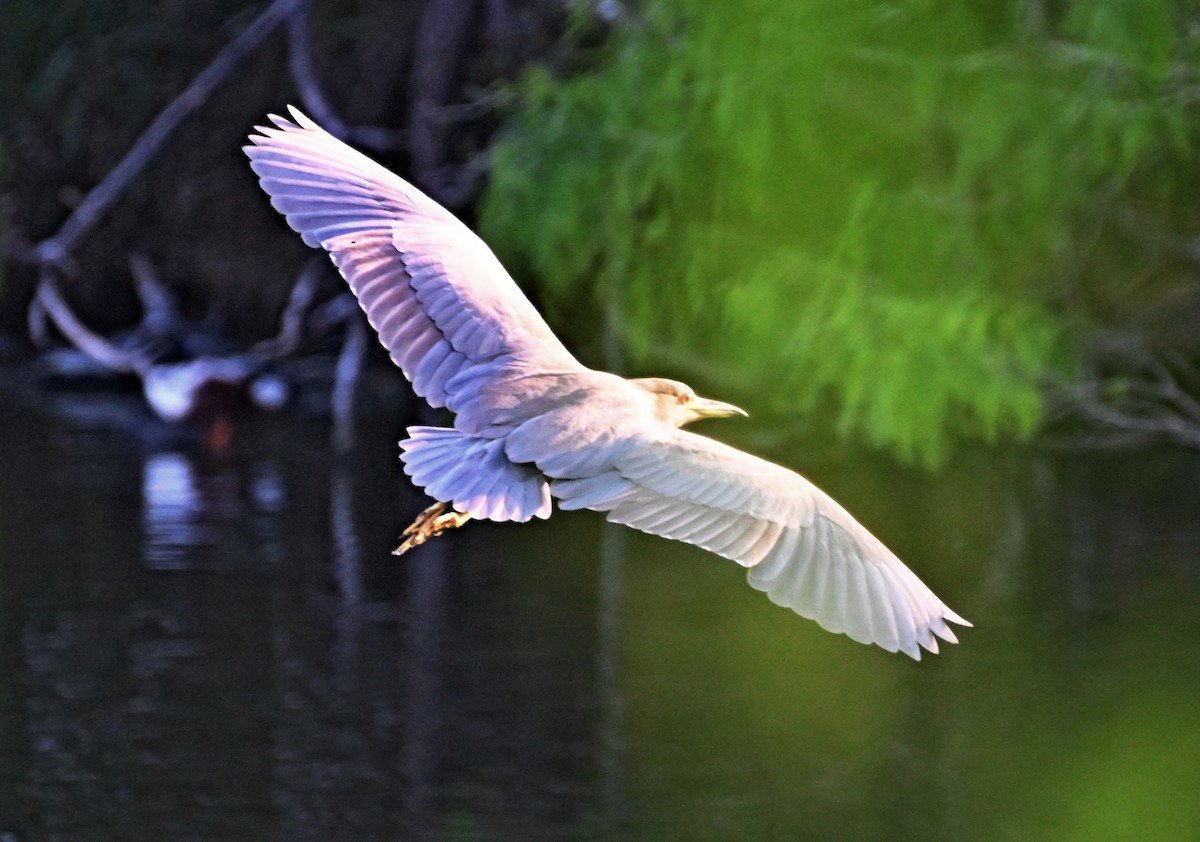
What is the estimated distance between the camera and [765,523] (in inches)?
123

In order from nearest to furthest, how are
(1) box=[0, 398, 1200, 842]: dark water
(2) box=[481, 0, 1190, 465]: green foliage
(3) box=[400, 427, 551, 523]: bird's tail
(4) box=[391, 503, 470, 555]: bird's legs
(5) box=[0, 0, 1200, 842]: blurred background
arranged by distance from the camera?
(3) box=[400, 427, 551, 523]: bird's tail → (4) box=[391, 503, 470, 555]: bird's legs → (1) box=[0, 398, 1200, 842]: dark water → (5) box=[0, 0, 1200, 842]: blurred background → (2) box=[481, 0, 1190, 465]: green foliage

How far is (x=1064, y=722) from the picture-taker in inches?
268

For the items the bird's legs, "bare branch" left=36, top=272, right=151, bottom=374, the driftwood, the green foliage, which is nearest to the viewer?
the bird's legs

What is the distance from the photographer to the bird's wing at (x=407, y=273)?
3443 millimetres

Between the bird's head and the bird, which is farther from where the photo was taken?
the bird's head

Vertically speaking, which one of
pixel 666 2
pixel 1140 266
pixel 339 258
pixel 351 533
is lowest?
pixel 351 533

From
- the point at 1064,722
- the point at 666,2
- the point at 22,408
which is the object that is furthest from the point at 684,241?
the point at 22,408

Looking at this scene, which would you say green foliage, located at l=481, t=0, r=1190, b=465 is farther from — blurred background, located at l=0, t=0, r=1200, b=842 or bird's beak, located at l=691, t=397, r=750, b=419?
bird's beak, located at l=691, t=397, r=750, b=419

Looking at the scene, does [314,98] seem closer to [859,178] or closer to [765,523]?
[859,178]

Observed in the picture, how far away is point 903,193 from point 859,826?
2785 mm

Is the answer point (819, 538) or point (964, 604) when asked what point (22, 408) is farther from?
point (819, 538)

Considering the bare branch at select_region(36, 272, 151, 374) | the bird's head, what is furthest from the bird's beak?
the bare branch at select_region(36, 272, 151, 374)

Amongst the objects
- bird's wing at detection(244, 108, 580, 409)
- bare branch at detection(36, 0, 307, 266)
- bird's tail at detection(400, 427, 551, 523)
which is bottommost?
bird's tail at detection(400, 427, 551, 523)

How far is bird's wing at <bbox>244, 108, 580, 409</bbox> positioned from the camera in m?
3.44
